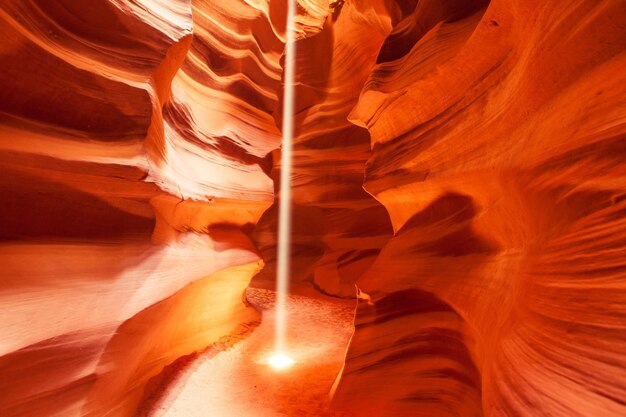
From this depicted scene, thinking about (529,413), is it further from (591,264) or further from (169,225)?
(169,225)

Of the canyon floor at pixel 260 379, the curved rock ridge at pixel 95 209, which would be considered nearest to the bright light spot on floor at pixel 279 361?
the canyon floor at pixel 260 379

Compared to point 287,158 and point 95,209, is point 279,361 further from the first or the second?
point 287,158

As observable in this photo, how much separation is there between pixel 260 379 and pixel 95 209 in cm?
262

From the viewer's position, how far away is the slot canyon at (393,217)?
4.98 ft

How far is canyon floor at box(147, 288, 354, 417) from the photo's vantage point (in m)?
3.51

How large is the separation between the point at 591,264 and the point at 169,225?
3.86 meters

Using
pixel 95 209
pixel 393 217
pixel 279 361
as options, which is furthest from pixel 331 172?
pixel 95 209

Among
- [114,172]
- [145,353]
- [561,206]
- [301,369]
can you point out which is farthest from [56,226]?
[561,206]

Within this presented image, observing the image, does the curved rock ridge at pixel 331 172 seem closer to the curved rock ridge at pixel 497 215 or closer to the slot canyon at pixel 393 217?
the slot canyon at pixel 393 217

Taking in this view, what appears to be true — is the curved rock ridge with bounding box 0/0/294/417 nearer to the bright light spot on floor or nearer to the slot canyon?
the slot canyon

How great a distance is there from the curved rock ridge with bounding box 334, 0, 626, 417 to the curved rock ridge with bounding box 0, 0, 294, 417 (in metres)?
2.07

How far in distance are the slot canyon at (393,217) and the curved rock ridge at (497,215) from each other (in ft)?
0.04

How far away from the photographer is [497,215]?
2389 millimetres

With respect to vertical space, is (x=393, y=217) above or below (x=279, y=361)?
above
